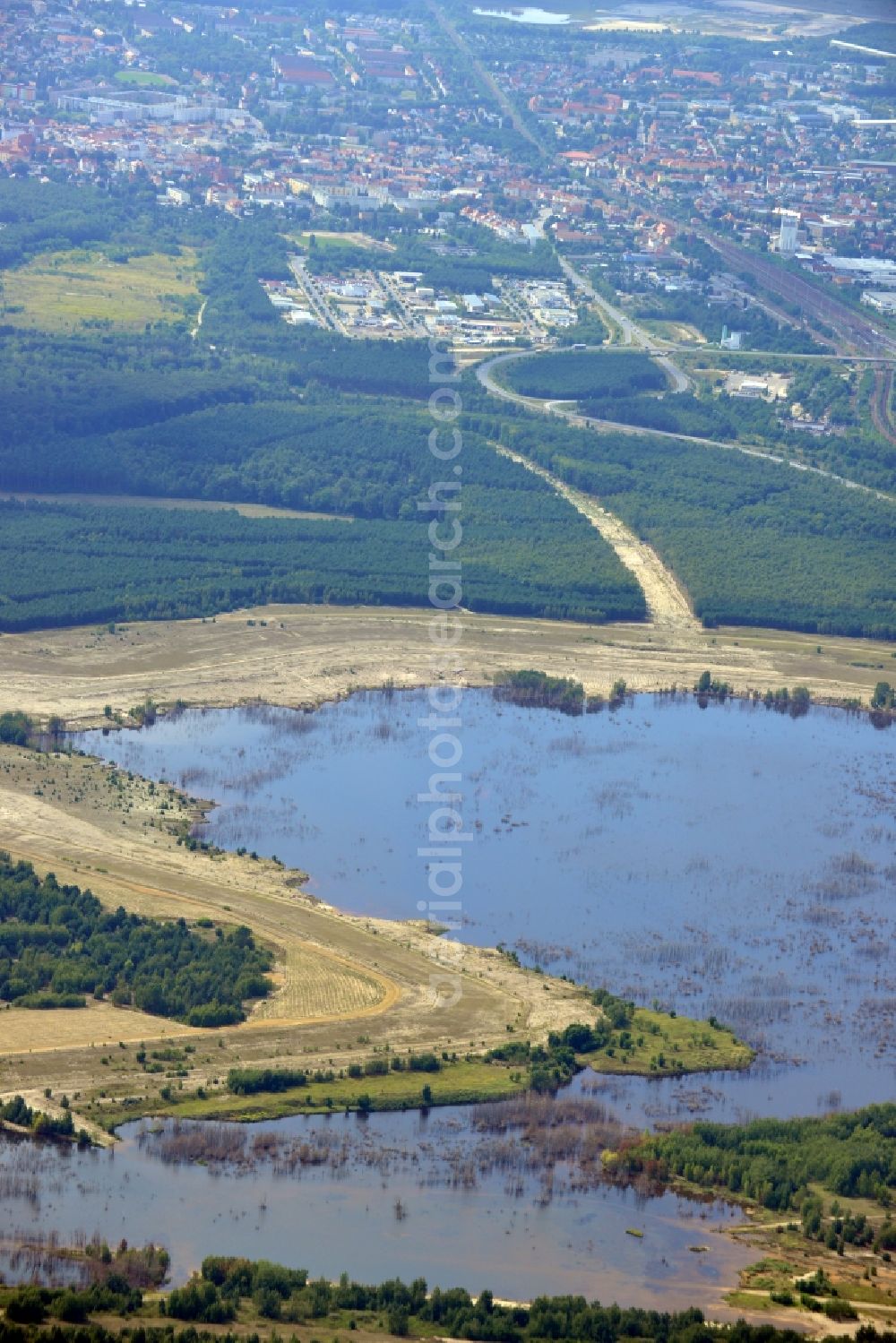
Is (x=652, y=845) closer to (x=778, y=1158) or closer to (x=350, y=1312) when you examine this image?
(x=778, y=1158)

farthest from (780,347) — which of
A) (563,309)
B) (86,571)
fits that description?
(86,571)

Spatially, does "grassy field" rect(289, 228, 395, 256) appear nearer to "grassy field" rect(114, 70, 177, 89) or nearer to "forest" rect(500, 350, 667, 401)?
"forest" rect(500, 350, 667, 401)

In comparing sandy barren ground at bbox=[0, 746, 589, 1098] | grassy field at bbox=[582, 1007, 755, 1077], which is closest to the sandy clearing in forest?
sandy barren ground at bbox=[0, 746, 589, 1098]

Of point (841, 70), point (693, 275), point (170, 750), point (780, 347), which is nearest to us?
point (170, 750)

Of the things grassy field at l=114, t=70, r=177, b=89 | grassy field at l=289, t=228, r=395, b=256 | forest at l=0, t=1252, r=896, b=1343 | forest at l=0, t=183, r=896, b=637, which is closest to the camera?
forest at l=0, t=1252, r=896, b=1343

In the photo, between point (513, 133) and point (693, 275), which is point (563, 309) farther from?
point (513, 133)

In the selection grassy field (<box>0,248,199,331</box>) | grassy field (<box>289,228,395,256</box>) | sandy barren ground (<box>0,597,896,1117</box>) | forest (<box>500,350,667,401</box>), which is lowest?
sandy barren ground (<box>0,597,896,1117</box>)

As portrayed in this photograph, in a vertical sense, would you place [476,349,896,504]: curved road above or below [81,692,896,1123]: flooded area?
above

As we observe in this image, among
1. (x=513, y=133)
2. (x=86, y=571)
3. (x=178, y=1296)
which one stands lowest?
(x=178, y=1296)

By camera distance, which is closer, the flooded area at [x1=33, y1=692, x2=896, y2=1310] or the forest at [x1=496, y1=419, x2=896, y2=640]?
the flooded area at [x1=33, y1=692, x2=896, y2=1310]
